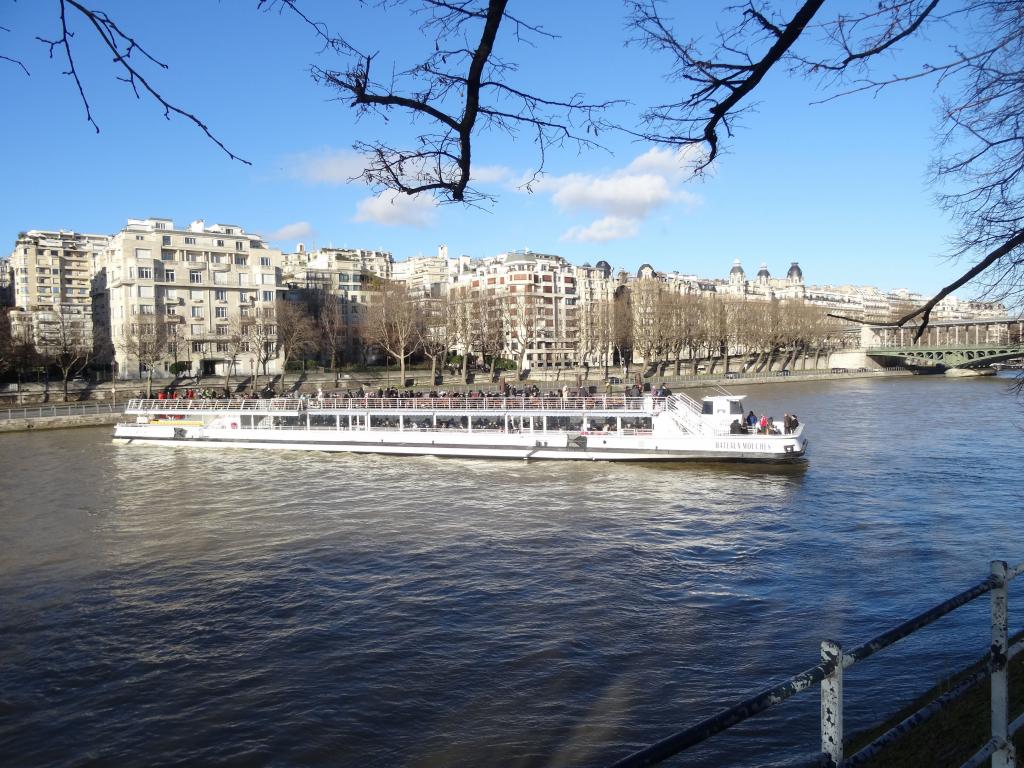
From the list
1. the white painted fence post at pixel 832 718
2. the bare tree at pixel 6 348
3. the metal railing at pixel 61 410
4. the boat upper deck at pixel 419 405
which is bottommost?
the metal railing at pixel 61 410

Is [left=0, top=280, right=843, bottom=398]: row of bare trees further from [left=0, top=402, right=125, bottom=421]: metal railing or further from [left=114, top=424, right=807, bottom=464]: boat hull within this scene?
[left=114, top=424, right=807, bottom=464]: boat hull

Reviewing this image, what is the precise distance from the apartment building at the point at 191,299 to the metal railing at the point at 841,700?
6561 cm

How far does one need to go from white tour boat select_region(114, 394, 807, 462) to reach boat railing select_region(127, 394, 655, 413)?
52 millimetres

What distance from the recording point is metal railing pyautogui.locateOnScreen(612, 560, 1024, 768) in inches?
93.5

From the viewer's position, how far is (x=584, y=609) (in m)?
13.9

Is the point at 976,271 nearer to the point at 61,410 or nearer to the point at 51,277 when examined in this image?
the point at 61,410

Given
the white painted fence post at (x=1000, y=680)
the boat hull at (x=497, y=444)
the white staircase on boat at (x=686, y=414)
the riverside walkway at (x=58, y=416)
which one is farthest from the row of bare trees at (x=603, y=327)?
the white painted fence post at (x=1000, y=680)

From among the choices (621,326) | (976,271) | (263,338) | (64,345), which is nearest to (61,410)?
(64,345)

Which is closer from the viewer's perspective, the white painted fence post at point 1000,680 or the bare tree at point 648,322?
the white painted fence post at point 1000,680

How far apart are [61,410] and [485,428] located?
31.1 meters

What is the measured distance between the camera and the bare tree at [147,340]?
60219 millimetres

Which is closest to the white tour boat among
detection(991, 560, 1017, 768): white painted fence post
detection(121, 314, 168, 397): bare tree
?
detection(121, 314, 168, 397): bare tree

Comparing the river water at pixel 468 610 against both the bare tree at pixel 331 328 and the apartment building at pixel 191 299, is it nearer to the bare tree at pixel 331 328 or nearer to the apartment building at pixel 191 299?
the apartment building at pixel 191 299

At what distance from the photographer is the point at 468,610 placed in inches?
550
